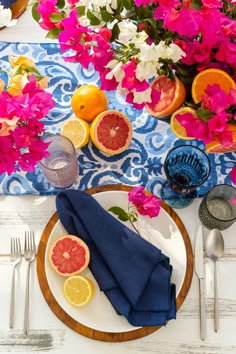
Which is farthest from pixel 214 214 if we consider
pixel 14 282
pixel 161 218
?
pixel 14 282

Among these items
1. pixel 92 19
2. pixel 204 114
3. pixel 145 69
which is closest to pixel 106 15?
pixel 92 19

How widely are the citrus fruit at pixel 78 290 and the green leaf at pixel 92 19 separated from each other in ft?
1.64

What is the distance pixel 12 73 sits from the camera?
2.63 ft

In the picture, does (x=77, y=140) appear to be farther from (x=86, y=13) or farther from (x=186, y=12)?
(x=186, y=12)

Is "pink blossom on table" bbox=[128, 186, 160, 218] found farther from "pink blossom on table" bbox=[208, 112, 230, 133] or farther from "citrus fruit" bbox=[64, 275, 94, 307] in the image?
"pink blossom on table" bbox=[208, 112, 230, 133]

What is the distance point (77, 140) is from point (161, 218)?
0.88ft

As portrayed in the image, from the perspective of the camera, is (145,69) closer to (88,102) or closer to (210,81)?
(210,81)

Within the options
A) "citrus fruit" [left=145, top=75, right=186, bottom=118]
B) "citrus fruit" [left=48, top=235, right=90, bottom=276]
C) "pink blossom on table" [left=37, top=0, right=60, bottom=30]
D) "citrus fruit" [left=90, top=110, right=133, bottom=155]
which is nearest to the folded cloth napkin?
"citrus fruit" [left=48, top=235, right=90, bottom=276]

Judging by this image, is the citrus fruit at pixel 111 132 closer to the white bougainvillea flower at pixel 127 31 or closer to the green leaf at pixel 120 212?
the green leaf at pixel 120 212

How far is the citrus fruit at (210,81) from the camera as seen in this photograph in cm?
68

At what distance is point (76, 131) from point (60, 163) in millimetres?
85

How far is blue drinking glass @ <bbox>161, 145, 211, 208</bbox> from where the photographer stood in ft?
2.98

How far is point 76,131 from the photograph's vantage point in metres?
0.94

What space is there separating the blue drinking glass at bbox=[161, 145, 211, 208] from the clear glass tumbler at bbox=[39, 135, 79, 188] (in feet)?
0.69
